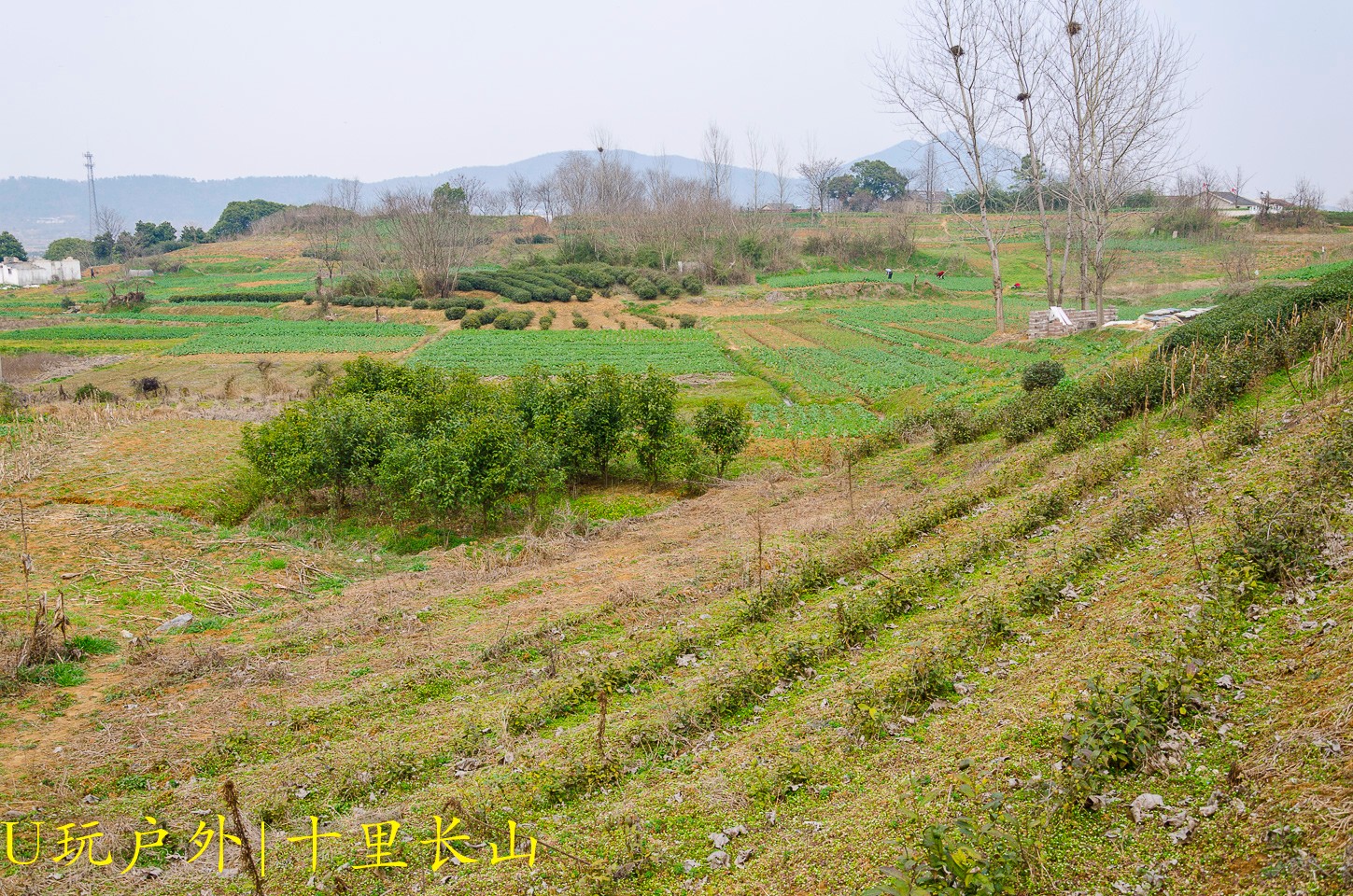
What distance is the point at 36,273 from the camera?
96.4m

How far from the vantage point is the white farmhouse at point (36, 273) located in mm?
93562

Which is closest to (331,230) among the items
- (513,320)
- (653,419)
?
(513,320)

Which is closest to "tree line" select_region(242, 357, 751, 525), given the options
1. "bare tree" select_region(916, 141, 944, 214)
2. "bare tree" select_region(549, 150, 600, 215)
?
"bare tree" select_region(549, 150, 600, 215)

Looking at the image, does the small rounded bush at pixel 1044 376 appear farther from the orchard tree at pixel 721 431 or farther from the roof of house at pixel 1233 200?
the roof of house at pixel 1233 200

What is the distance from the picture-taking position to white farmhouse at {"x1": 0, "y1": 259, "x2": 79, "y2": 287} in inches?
3684

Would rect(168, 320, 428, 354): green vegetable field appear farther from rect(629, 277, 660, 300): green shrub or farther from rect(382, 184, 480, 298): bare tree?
rect(629, 277, 660, 300): green shrub

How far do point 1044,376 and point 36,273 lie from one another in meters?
117

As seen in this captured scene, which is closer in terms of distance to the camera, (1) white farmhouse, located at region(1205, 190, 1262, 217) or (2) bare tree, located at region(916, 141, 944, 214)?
(1) white farmhouse, located at region(1205, 190, 1262, 217)

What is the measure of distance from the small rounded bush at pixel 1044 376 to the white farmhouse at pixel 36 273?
366 feet

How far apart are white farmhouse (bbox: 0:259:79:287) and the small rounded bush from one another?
112 metres

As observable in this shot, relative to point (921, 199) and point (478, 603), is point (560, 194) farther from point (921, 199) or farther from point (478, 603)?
point (478, 603)

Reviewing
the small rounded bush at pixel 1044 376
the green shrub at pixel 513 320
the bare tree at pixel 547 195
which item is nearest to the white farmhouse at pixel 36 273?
the bare tree at pixel 547 195

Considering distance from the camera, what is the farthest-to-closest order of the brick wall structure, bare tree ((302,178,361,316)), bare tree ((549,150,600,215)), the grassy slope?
bare tree ((549,150,600,215)) < bare tree ((302,178,361,316)) < the brick wall structure < the grassy slope

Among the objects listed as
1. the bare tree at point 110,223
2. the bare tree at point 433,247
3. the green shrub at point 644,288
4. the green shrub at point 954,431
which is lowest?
the green shrub at point 954,431
